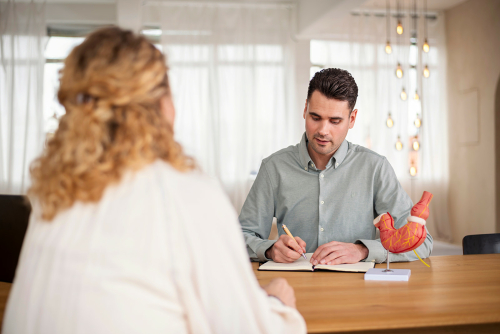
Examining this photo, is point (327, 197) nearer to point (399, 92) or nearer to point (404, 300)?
point (404, 300)

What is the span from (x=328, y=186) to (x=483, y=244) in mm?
883

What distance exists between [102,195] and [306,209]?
144cm

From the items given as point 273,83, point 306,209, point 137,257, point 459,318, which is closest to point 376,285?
point 459,318

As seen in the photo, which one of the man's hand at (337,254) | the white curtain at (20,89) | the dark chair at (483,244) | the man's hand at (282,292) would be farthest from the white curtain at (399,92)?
the man's hand at (282,292)

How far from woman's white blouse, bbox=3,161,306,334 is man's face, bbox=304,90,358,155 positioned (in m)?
1.29

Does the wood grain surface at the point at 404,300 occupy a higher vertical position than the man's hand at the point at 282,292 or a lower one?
lower

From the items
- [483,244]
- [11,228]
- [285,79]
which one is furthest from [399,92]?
[11,228]

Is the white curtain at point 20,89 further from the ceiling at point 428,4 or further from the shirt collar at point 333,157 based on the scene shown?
the shirt collar at point 333,157

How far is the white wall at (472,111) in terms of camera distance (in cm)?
584

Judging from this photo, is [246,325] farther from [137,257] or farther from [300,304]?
[300,304]

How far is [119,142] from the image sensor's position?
85cm

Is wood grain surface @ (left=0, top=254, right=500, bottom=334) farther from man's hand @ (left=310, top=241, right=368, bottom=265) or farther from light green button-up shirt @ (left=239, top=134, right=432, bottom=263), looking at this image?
light green button-up shirt @ (left=239, top=134, right=432, bottom=263)

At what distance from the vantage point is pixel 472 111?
6164 mm

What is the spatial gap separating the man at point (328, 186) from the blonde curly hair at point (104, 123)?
3.91 ft
